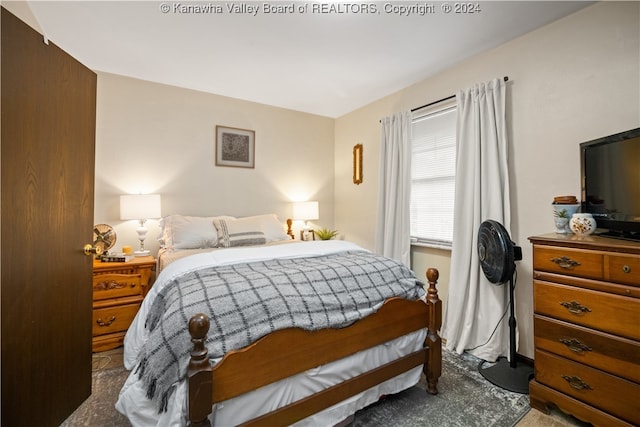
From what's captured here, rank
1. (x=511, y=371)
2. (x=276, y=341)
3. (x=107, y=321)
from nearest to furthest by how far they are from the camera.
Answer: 1. (x=276, y=341)
2. (x=511, y=371)
3. (x=107, y=321)

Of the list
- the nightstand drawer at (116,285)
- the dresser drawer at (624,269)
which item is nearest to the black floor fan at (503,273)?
the dresser drawer at (624,269)

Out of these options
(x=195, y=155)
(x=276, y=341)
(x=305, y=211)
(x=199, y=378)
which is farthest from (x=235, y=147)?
(x=199, y=378)

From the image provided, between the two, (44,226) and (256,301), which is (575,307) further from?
(44,226)

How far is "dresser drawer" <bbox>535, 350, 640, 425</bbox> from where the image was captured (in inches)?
53.4

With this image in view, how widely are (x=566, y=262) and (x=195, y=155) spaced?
3.45 m

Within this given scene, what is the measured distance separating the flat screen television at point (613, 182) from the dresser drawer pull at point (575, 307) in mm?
452

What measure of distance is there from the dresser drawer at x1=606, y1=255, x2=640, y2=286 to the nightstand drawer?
10.5ft

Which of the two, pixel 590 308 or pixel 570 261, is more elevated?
pixel 570 261

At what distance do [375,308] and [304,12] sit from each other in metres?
1.99

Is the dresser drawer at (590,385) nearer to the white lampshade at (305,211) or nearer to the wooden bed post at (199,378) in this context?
the wooden bed post at (199,378)

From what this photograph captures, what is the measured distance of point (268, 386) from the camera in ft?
4.19

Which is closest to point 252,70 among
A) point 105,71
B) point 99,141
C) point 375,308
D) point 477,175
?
Result: point 105,71

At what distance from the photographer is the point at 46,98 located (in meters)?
1.41

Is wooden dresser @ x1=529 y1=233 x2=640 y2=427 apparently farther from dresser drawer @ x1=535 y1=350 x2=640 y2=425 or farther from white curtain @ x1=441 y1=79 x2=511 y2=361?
white curtain @ x1=441 y1=79 x2=511 y2=361
